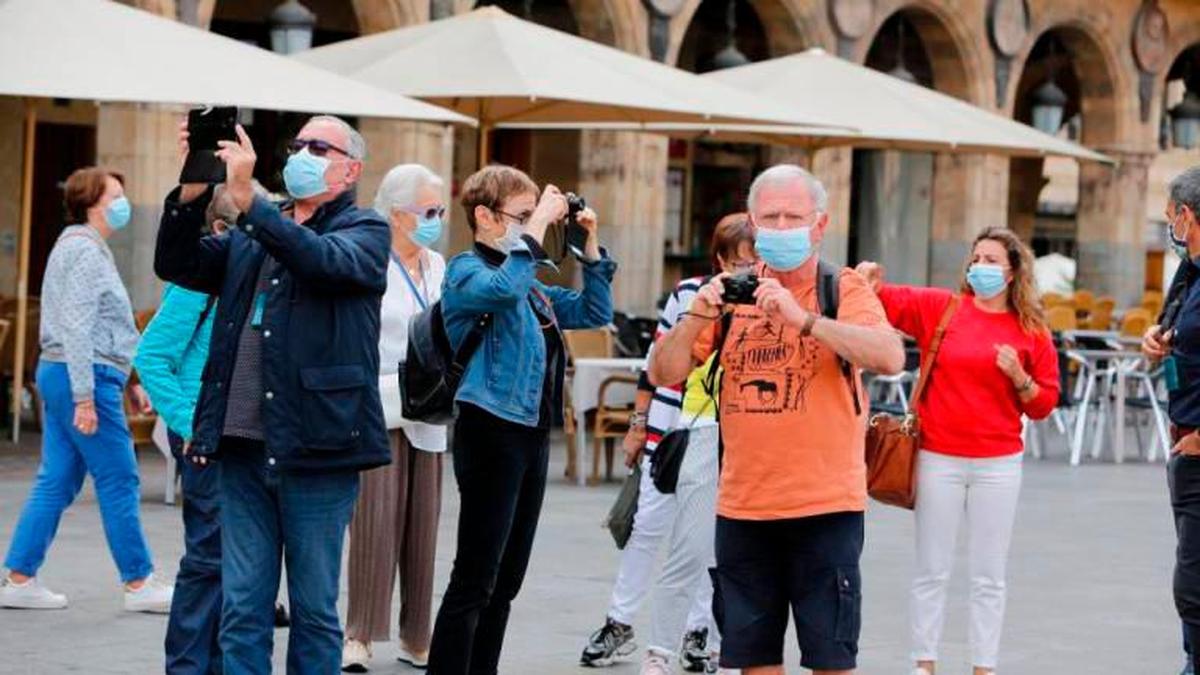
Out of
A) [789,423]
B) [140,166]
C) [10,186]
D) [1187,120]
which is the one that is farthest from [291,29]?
[1187,120]

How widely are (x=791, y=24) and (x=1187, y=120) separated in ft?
17.2

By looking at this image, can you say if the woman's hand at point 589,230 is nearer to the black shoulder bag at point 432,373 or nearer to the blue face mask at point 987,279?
the black shoulder bag at point 432,373

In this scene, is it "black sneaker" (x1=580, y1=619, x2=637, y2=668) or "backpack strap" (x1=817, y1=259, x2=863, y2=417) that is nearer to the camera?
"backpack strap" (x1=817, y1=259, x2=863, y2=417)

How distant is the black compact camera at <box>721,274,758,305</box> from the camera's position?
19.5 ft

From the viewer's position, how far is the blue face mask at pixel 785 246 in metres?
6.14

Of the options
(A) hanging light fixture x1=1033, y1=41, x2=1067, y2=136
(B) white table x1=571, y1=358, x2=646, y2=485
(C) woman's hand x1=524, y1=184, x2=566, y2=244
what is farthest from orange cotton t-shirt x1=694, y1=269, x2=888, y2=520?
(A) hanging light fixture x1=1033, y1=41, x2=1067, y2=136

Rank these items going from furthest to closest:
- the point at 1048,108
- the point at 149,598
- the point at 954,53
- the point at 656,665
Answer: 1. the point at 954,53
2. the point at 1048,108
3. the point at 149,598
4. the point at 656,665

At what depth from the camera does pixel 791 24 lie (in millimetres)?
24500

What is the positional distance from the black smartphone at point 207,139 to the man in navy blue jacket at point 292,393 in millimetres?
50

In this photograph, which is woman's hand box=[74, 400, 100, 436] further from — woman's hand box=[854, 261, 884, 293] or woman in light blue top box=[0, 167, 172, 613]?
woman's hand box=[854, 261, 884, 293]

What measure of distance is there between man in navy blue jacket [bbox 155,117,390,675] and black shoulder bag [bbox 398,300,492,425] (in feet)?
2.60

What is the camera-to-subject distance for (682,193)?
26750 millimetres

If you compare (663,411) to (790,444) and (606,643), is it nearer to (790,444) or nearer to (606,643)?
(606,643)

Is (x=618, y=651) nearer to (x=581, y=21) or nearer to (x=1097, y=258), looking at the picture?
(x=581, y=21)
